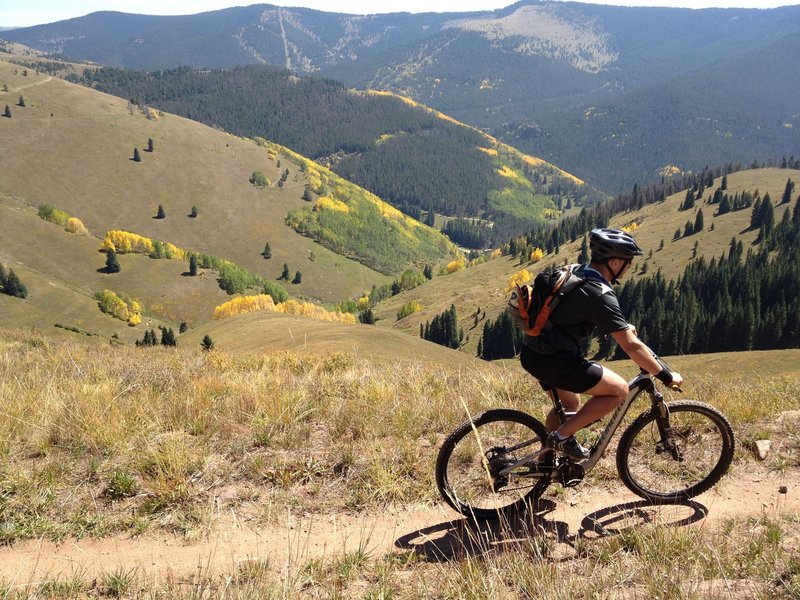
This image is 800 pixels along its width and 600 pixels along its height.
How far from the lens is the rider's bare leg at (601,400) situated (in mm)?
6379

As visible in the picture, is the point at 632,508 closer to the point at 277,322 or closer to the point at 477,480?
the point at 477,480

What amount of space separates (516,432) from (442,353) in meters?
44.4

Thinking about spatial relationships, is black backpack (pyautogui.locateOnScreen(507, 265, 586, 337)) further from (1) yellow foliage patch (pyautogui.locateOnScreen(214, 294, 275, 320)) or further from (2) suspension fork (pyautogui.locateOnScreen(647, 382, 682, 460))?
(1) yellow foliage patch (pyautogui.locateOnScreen(214, 294, 275, 320))

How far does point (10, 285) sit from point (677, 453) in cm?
17346

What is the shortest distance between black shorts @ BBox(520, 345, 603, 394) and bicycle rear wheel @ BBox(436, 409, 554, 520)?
30.3 inches

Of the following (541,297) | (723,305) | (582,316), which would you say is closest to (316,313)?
(723,305)

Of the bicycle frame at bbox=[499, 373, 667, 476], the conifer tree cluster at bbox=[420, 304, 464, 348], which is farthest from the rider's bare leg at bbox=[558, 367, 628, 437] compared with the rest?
the conifer tree cluster at bbox=[420, 304, 464, 348]

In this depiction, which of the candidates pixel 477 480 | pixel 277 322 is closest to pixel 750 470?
pixel 477 480

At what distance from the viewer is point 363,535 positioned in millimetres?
6336

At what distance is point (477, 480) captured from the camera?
739 cm

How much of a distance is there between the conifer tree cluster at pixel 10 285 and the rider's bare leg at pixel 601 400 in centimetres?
17186

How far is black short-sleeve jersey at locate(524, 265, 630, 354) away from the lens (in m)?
5.96

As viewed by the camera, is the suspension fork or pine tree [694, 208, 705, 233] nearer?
the suspension fork

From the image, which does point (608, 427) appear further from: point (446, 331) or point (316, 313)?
point (316, 313)
